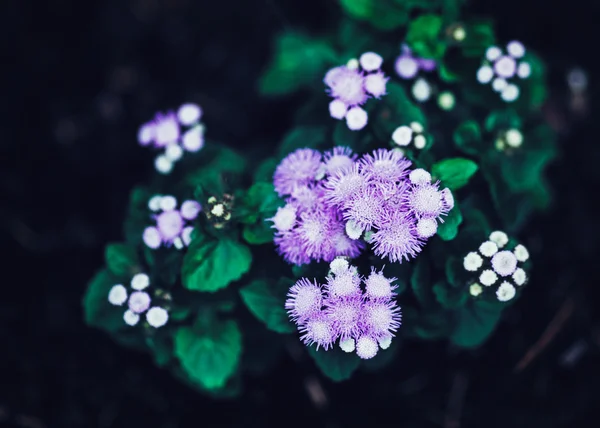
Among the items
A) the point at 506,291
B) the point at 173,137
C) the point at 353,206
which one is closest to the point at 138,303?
the point at 173,137

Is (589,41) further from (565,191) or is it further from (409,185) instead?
(409,185)

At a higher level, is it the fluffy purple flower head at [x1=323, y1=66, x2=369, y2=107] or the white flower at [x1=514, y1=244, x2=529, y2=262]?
the fluffy purple flower head at [x1=323, y1=66, x2=369, y2=107]

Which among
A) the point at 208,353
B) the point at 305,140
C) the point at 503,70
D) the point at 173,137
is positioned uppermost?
the point at 503,70

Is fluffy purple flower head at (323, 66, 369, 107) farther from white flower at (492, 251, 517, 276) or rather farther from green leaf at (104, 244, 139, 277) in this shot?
green leaf at (104, 244, 139, 277)

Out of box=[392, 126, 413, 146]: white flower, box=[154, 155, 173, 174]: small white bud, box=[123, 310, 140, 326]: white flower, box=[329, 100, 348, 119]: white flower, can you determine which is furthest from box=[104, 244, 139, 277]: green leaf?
box=[392, 126, 413, 146]: white flower

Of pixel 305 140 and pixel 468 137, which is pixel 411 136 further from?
pixel 305 140
